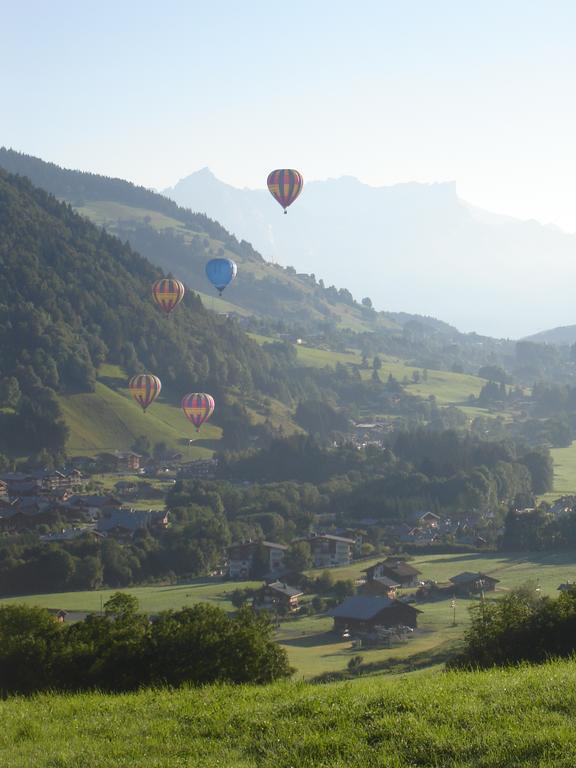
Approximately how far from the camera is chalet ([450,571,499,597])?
49094mm

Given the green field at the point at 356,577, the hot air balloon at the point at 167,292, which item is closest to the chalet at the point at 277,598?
the green field at the point at 356,577

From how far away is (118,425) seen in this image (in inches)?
4043

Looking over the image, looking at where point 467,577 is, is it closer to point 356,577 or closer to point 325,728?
point 356,577

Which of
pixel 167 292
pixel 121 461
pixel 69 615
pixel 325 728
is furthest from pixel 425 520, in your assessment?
pixel 325 728

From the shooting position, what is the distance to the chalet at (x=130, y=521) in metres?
67.2

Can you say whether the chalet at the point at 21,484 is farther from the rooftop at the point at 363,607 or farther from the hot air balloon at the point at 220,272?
the rooftop at the point at 363,607

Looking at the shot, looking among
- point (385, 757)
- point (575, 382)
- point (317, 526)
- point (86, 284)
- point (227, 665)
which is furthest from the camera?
point (575, 382)

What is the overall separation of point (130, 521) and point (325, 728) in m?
60.1

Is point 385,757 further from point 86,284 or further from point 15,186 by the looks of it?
point 15,186

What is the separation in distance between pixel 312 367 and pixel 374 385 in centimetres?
869

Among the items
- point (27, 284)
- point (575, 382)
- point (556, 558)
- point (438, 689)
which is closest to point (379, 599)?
point (556, 558)

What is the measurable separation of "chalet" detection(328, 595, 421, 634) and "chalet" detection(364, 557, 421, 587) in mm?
9176

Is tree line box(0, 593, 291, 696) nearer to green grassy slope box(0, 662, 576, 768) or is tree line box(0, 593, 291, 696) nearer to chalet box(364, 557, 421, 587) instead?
green grassy slope box(0, 662, 576, 768)

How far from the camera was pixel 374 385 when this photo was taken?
147 m
